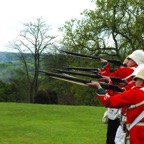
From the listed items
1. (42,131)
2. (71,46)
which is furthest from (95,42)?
(42,131)

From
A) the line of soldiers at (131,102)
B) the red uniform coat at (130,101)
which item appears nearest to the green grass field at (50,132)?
the line of soldiers at (131,102)

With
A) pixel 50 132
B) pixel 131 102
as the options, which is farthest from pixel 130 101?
→ pixel 50 132

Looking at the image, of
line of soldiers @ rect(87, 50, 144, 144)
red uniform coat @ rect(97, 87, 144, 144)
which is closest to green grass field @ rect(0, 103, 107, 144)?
line of soldiers @ rect(87, 50, 144, 144)

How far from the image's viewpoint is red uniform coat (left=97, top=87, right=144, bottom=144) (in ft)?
17.2

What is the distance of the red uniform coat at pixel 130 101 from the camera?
17.2 ft

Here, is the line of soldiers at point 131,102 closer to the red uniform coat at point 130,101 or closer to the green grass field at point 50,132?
the red uniform coat at point 130,101

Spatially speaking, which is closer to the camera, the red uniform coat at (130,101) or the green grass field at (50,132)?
the red uniform coat at (130,101)

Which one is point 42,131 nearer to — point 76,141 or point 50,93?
point 76,141

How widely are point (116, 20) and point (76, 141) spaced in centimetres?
2913

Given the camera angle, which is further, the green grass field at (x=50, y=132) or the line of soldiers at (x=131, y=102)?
the green grass field at (x=50, y=132)

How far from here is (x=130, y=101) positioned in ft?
17.4

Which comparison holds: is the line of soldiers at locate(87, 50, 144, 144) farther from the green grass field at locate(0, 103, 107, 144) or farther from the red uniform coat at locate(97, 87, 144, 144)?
the green grass field at locate(0, 103, 107, 144)

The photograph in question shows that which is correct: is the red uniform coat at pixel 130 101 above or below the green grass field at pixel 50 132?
above

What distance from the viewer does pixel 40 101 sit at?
3853 cm
